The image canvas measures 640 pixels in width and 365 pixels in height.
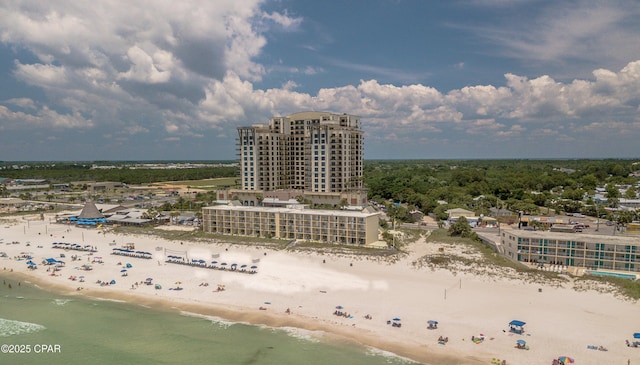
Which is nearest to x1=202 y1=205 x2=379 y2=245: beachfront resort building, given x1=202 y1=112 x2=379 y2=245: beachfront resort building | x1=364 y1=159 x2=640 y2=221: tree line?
x1=202 y1=112 x2=379 y2=245: beachfront resort building

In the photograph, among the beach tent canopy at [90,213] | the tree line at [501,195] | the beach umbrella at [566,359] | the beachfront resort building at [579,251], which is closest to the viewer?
the beach umbrella at [566,359]

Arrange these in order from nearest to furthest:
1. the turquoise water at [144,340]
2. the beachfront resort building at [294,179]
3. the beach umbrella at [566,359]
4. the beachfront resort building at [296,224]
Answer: the beach umbrella at [566,359]
the turquoise water at [144,340]
the beachfront resort building at [296,224]
the beachfront resort building at [294,179]

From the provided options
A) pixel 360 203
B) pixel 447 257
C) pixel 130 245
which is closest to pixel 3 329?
pixel 130 245

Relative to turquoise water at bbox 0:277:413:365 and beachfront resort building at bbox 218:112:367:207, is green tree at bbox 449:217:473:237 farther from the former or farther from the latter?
turquoise water at bbox 0:277:413:365

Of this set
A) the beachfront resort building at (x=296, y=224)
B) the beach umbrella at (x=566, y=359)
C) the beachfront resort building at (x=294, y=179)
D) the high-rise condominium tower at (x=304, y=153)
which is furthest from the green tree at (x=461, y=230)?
the beach umbrella at (x=566, y=359)

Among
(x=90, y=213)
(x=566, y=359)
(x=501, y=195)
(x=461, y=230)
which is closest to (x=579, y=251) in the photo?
(x=461, y=230)

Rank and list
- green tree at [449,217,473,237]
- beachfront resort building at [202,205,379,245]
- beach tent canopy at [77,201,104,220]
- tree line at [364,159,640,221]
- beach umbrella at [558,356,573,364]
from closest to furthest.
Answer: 1. beach umbrella at [558,356,573,364]
2. beachfront resort building at [202,205,379,245]
3. green tree at [449,217,473,237]
4. beach tent canopy at [77,201,104,220]
5. tree line at [364,159,640,221]

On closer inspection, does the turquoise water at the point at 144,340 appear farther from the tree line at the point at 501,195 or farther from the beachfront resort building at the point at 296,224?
the tree line at the point at 501,195
